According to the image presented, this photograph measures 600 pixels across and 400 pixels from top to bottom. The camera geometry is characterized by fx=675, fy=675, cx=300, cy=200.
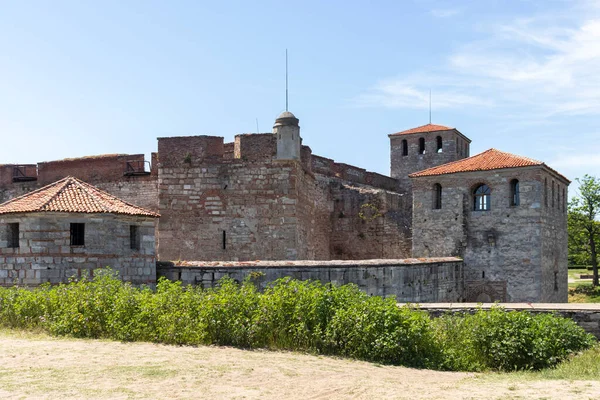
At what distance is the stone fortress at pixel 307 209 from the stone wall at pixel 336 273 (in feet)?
0.24

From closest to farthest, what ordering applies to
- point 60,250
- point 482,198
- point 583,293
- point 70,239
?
point 60,250 → point 70,239 → point 482,198 → point 583,293

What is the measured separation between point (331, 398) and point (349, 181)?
2463cm

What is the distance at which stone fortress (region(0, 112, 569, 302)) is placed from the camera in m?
22.5

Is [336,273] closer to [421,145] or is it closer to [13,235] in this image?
[13,235]

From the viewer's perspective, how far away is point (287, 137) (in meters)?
22.6

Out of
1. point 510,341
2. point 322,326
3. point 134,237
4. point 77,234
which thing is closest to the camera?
point 510,341

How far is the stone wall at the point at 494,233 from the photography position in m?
23.9

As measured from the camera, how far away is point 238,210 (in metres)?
22.8

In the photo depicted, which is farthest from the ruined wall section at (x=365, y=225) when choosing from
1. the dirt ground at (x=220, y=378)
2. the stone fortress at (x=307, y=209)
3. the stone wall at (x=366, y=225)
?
the dirt ground at (x=220, y=378)

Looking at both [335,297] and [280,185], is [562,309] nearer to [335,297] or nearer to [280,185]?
[335,297]

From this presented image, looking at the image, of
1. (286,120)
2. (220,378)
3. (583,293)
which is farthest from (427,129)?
(220,378)

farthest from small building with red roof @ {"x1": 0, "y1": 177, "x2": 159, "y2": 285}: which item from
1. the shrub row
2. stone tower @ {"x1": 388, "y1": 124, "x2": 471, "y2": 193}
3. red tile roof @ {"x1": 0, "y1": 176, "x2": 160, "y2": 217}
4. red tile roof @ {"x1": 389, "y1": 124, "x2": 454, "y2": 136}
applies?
red tile roof @ {"x1": 389, "y1": 124, "x2": 454, "y2": 136}

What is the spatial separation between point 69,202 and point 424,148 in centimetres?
3186

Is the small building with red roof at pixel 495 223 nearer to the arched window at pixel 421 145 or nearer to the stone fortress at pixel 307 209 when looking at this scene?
the stone fortress at pixel 307 209
